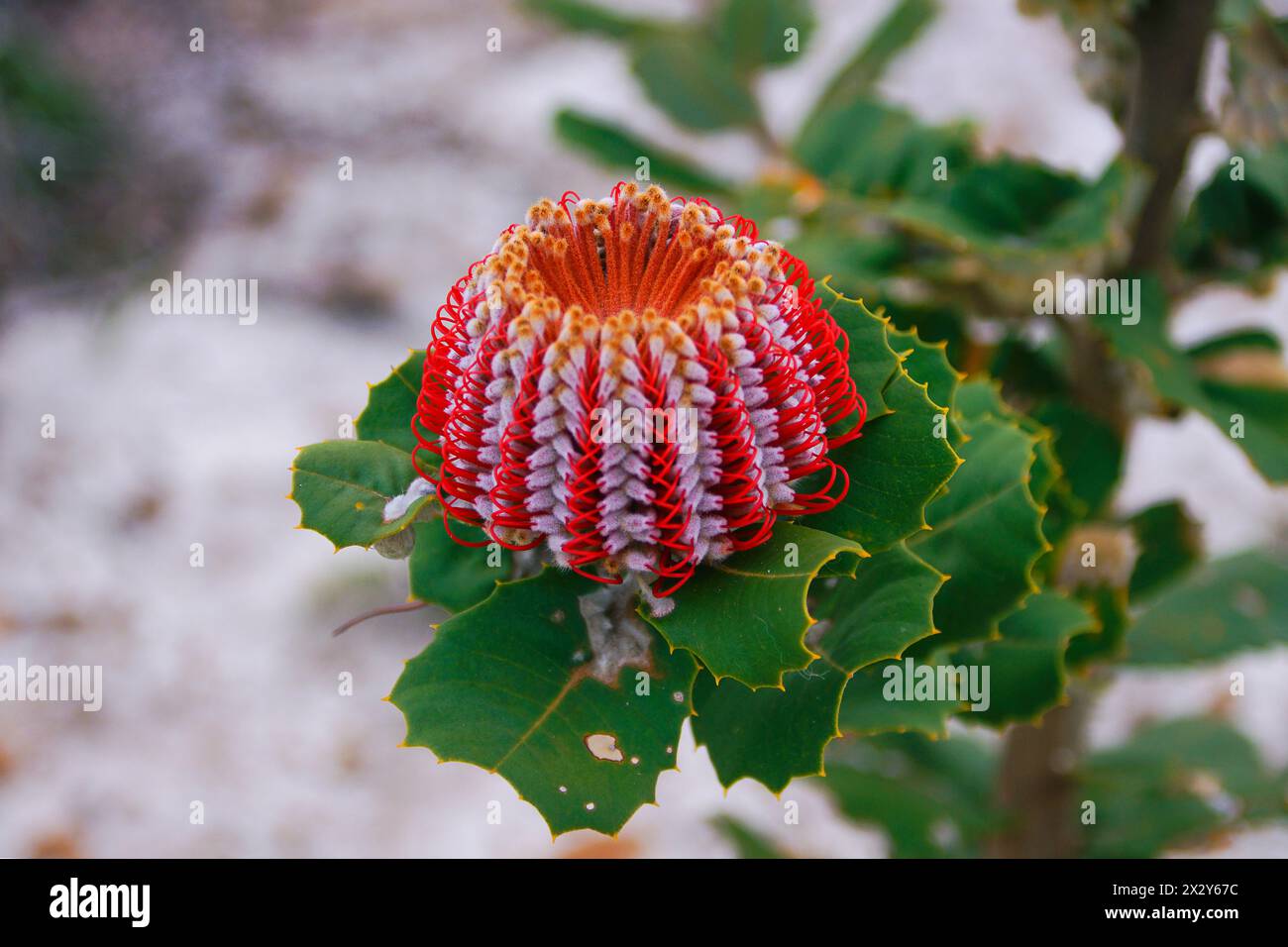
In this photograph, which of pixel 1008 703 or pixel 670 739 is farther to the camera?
pixel 1008 703

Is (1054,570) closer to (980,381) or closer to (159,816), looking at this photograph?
(980,381)

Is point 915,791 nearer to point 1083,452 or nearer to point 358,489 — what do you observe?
point 1083,452

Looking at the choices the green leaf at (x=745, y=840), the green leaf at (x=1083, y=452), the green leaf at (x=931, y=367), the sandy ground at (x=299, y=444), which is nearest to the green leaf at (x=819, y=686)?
the green leaf at (x=931, y=367)

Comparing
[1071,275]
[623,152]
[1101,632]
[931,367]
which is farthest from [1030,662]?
[623,152]

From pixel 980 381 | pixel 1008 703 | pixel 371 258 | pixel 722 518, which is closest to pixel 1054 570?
pixel 1008 703

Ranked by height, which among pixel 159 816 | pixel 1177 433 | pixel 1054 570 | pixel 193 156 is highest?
pixel 193 156

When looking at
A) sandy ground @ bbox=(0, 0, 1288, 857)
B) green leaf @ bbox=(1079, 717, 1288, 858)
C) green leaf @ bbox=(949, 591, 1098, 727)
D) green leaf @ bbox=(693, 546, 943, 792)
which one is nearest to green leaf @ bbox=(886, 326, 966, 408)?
green leaf @ bbox=(693, 546, 943, 792)

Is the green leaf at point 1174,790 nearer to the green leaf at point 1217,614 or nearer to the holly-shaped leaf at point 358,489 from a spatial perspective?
the green leaf at point 1217,614
